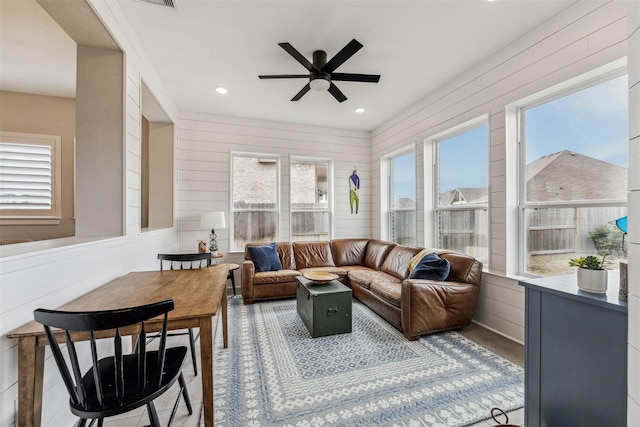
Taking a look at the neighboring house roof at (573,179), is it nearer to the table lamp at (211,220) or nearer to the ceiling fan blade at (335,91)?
the ceiling fan blade at (335,91)

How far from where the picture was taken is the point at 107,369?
1.35 metres

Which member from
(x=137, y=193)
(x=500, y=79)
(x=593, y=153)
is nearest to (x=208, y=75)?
(x=137, y=193)

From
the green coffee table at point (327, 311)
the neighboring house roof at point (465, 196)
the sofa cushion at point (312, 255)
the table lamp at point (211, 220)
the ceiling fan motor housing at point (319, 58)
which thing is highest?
the ceiling fan motor housing at point (319, 58)

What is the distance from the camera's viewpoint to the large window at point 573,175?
201cm

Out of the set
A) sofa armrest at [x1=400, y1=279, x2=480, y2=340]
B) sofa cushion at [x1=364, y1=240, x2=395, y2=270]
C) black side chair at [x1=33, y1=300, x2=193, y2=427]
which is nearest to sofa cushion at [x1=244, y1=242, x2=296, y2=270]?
sofa cushion at [x1=364, y1=240, x2=395, y2=270]

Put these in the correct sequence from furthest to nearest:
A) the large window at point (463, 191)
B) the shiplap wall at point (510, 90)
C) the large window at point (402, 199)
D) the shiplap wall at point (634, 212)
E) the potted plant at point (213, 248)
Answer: the large window at point (402, 199), the potted plant at point (213, 248), the large window at point (463, 191), the shiplap wall at point (510, 90), the shiplap wall at point (634, 212)

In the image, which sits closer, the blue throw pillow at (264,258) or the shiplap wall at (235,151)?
the blue throw pillow at (264,258)

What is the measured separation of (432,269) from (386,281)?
0.69 m

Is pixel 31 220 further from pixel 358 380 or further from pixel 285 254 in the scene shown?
pixel 358 380

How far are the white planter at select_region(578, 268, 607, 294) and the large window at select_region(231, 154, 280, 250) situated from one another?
413cm

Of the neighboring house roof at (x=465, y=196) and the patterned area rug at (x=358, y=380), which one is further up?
the neighboring house roof at (x=465, y=196)

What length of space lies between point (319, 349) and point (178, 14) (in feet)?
10.7

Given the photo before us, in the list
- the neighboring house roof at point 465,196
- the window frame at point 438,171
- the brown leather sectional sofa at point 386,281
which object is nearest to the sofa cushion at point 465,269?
the brown leather sectional sofa at point 386,281

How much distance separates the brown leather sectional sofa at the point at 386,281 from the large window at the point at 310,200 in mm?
433
